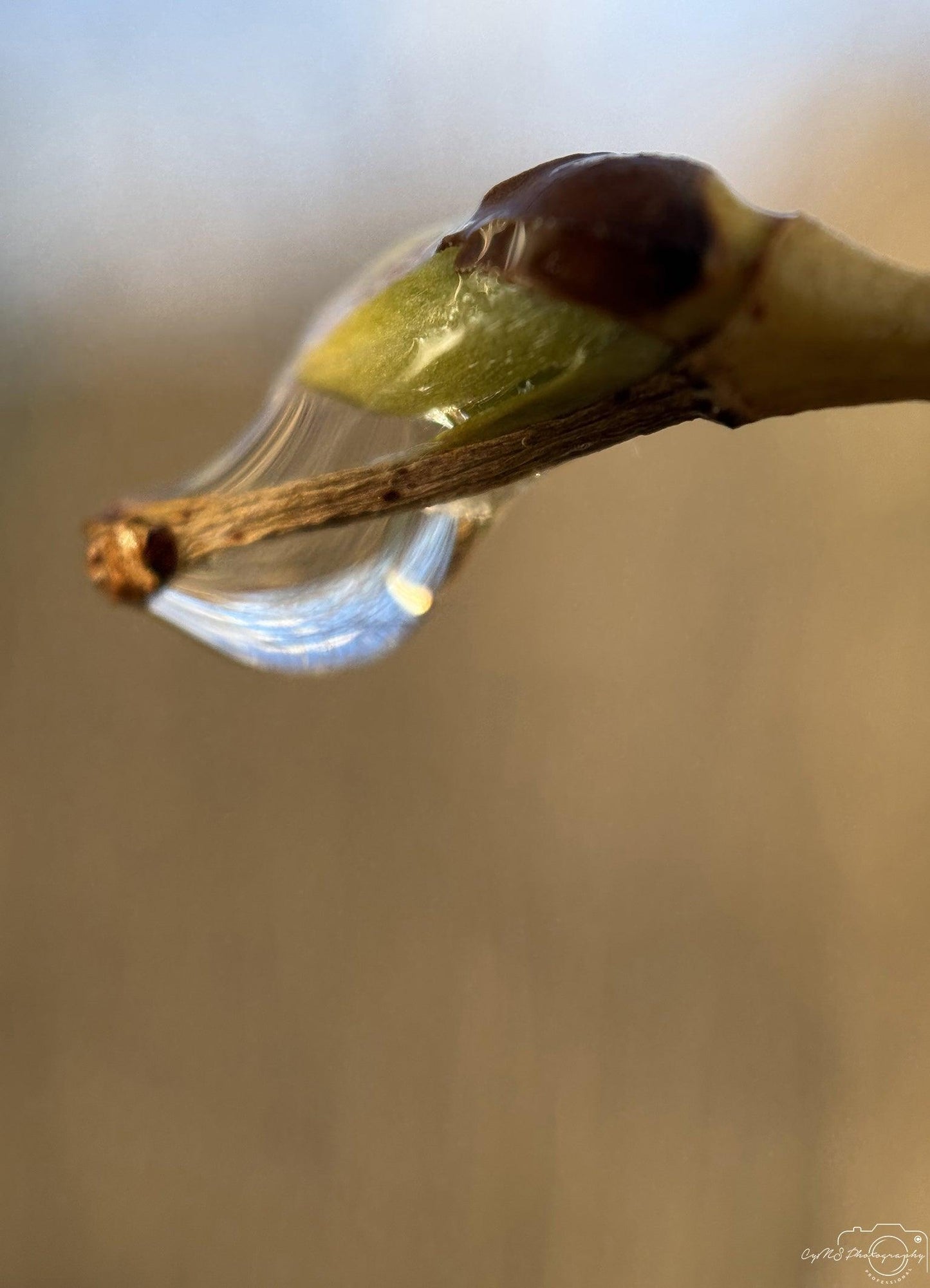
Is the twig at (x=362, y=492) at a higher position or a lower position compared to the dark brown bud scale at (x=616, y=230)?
lower

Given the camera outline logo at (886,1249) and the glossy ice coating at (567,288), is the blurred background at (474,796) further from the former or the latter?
the glossy ice coating at (567,288)

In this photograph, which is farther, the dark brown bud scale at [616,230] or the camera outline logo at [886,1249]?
the camera outline logo at [886,1249]

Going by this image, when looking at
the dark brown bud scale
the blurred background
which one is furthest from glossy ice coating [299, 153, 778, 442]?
the blurred background

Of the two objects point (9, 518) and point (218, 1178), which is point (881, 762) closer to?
point (218, 1178)

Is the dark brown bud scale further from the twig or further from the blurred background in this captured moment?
the blurred background

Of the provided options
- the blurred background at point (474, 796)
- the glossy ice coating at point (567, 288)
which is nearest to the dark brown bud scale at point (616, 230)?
the glossy ice coating at point (567, 288)

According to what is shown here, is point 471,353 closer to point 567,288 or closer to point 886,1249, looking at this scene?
point 567,288
